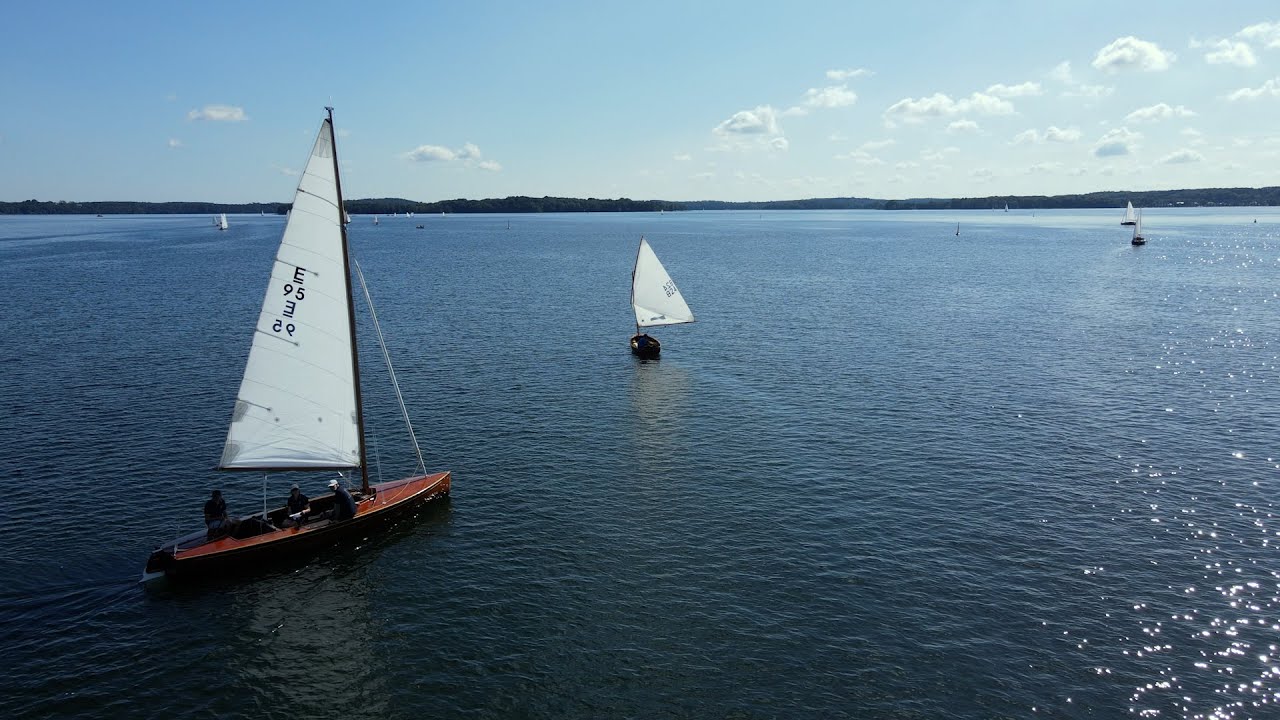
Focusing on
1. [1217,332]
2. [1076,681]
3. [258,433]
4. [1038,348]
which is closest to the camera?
[1076,681]

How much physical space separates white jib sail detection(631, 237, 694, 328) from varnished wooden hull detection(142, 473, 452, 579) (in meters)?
43.3

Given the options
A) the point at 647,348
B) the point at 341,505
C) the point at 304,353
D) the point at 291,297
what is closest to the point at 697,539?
the point at 341,505

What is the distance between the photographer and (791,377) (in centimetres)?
6825

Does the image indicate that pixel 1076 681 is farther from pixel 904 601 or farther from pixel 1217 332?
pixel 1217 332

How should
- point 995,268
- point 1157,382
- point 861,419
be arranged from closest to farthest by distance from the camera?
1. point 861,419
2. point 1157,382
3. point 995,268

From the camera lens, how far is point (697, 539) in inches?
1481

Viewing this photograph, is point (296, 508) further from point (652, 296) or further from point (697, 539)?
point (652, 296)

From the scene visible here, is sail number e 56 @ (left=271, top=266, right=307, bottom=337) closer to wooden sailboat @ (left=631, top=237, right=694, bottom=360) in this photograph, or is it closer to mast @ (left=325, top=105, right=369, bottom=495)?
mast @ (left=325, top=105, right=369, bottom=495)

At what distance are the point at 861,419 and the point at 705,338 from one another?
33321 millimetres

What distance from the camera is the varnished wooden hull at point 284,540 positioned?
33469mm

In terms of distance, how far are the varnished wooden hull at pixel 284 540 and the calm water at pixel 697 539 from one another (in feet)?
3.04

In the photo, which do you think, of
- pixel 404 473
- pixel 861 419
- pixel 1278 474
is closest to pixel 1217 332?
pixel 1278 474

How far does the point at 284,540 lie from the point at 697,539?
19951 millimetres

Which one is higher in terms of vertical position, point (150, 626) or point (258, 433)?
point (258, 433)
